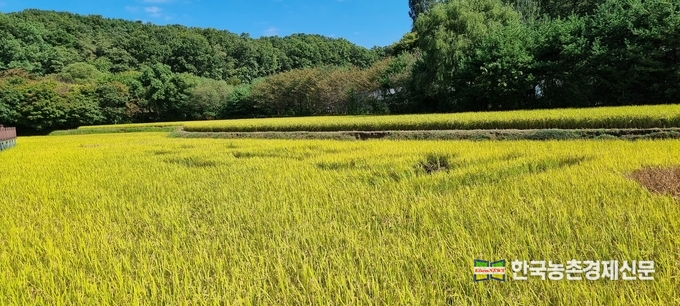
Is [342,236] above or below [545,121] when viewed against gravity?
below

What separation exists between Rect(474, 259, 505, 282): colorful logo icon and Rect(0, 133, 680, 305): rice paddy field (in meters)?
0.04

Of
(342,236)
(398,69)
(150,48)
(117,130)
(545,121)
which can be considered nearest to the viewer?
(342,236)

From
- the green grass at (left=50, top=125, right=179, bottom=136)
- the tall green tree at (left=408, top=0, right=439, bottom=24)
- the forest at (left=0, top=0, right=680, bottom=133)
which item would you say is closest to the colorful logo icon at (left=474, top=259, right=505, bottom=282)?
the forest at (left=0, top=0, right=680, bottom=133)

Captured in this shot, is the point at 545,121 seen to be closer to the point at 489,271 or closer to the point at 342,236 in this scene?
the point at 342,236

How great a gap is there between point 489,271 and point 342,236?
117cm

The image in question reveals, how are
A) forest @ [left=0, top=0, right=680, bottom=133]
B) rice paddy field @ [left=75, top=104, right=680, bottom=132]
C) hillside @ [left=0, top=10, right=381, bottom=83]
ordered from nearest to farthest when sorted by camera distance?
1. rice paddy field @ [left=75, top=104, right=680, bottom=132]
2. forest @ [left=0, top=0, right=680, bottom=133]
3. hillside @ [left=0, top=10, right=381, bottom=83]

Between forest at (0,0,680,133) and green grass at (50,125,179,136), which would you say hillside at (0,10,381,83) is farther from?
green grass at (50,125,179,136)

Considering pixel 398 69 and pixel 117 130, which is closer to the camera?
pixel 117 130

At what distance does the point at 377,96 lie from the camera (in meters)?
32.2

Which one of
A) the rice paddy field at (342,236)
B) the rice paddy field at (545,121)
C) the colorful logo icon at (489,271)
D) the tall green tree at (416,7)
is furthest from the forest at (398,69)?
the colorful logo icon at (489,271)

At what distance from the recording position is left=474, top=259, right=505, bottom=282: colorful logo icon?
1.98 meters

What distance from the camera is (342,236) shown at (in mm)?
2848

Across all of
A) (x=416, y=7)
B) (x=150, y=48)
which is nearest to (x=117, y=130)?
(x=150, y=48)

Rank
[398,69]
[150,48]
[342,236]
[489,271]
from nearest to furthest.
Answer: [489,271] → [342,236] → [398,69] → [150,48]
